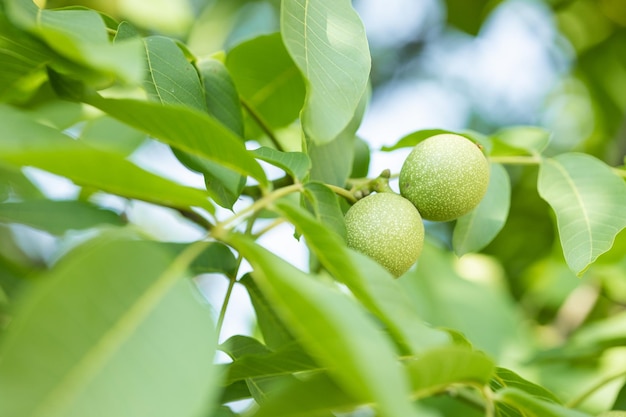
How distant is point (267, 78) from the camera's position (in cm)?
128

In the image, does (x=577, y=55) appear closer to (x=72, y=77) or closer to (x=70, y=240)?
(x=70, y=240)

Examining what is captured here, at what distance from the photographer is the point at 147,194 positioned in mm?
648

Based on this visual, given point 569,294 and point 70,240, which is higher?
point 70,240

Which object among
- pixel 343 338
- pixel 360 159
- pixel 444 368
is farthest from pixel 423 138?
pixel 343 338

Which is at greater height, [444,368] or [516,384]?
[444,368]

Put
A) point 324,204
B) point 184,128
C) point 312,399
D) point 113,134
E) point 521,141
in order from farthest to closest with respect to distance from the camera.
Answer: point 113,134, point 521,141, point 324,204, point 184,128, point 312,399

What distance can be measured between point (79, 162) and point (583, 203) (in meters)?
0.73

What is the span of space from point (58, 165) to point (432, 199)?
54 cm

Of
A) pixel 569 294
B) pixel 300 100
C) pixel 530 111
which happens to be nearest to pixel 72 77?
pixel 300 100

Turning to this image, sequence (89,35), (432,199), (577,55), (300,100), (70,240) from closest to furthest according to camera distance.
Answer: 1. (89,35)
2. (432,199)
3. (300,100)
4. (70,240)
5. (577,55)

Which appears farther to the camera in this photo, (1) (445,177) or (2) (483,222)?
(2) (483,222)

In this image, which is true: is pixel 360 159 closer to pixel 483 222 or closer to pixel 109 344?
pixel 483 222

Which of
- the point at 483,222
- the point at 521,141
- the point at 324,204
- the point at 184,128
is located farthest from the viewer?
the point at 521,141

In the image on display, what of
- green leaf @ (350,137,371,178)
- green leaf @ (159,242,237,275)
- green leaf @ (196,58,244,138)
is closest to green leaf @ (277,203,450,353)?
green leaf @ (159,242,237,275)
